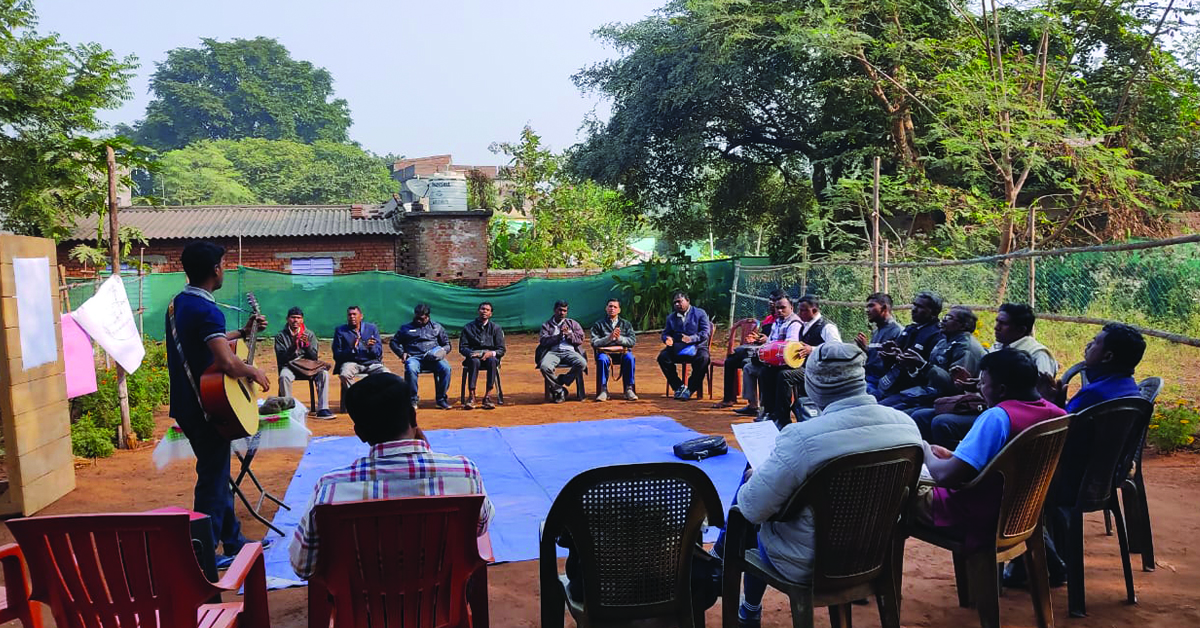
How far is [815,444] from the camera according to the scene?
2787 mm

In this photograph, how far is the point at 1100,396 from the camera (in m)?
3.88

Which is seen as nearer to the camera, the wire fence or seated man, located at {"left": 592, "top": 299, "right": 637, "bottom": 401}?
the wire fence

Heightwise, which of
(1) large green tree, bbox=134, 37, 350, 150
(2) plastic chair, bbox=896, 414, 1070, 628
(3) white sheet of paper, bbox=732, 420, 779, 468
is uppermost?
(1) large green tree, bbox=134, 37, 350, 150

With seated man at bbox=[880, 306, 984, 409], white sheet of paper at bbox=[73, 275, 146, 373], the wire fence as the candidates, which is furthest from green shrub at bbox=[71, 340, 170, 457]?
the wire fence

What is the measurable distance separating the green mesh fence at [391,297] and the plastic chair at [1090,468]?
564 inches

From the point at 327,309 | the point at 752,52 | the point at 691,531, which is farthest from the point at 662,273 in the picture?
the point at 691,531

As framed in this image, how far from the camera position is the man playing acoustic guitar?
4098 mm

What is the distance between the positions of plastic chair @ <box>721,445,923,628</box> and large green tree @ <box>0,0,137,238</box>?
1170cm

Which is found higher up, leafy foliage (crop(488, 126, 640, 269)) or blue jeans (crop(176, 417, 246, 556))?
leafy foliage (crop(488, 126, 640, 269))

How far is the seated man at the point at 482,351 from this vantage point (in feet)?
31.9

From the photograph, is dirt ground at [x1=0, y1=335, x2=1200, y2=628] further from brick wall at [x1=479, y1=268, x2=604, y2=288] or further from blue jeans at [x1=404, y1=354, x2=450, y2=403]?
brick wall at [x1=479, y1=268, x2=604, y2=288]

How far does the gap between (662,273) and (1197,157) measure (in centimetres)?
982

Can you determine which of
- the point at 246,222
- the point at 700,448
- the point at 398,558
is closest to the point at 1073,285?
the point at 700,448

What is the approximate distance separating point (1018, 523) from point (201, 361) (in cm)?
370
